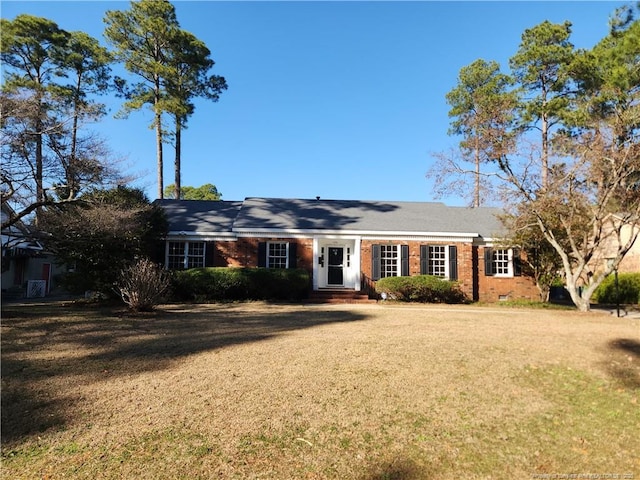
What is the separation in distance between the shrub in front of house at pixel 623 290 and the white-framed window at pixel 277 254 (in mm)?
16193

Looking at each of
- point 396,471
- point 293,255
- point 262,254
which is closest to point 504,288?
point 293,255

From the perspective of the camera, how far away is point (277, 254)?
1792cm

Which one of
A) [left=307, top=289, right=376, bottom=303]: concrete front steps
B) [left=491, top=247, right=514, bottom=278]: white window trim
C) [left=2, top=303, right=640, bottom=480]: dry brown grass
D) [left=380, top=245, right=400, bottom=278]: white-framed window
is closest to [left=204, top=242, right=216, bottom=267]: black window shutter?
[left=307, top=289, right=376, bottom=303]: concrete front steps

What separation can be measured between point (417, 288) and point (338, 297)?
3228 millimetres

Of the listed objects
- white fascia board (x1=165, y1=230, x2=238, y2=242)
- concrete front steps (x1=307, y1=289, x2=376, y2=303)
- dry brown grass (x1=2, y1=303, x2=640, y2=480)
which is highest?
white fascia board (x1=165, y1=230, x2=238, y2=242)

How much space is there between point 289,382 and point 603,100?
22833 millimetres

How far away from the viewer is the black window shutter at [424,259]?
17.8 m

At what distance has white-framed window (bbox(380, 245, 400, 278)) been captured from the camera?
17891 millimetres

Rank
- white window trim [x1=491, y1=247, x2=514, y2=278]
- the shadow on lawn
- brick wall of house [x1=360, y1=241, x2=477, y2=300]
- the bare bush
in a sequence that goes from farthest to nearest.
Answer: white window trim [x1=491, y1=247, x2=514, y2=278] → brick wall of house [x1=360, y1=241, x2=477, y2=300] → the bare bush → the shadow on lawn

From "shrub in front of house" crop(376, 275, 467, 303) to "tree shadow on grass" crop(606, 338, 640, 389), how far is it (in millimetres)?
8383

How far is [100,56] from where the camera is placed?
87.6 ft

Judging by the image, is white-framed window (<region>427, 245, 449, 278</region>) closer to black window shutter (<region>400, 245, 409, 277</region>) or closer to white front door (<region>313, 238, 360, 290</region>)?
black window shutter (<region>400, 245, 409, 277</region>)

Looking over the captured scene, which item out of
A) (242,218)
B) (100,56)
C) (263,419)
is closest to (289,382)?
(263,419)

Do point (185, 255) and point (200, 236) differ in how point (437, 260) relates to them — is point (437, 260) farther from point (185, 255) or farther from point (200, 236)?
point (185, 255)
